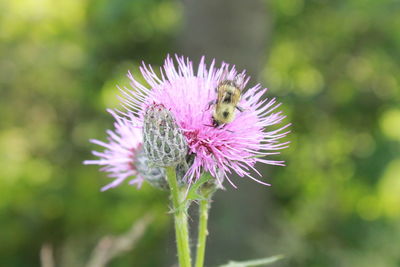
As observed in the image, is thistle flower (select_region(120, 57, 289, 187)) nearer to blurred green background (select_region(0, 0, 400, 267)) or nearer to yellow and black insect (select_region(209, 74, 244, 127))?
yellow and black insect (select_region(209, 74, 244, 127))

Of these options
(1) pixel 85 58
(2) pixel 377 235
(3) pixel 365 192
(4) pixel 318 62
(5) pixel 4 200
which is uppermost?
(1) pixel 85 58

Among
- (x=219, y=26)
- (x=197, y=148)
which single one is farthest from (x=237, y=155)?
(x=219, y=26)

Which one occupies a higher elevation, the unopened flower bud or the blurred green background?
the blurred green background

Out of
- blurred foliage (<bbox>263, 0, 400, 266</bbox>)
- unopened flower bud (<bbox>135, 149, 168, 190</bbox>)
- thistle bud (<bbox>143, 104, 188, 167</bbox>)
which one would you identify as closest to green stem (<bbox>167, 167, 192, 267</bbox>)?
thistle bud (<bbox>143, 104, 188, 167</bbox>)

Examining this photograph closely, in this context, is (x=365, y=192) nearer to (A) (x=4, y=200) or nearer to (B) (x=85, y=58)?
(B) (x=85, y=58)

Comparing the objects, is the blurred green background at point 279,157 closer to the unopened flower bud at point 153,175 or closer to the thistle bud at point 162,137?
the unopened flower bud at point 153,175

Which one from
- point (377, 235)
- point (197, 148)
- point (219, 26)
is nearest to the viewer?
point (197, 148)

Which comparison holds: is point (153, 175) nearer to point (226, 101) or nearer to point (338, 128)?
point (226, 101)
